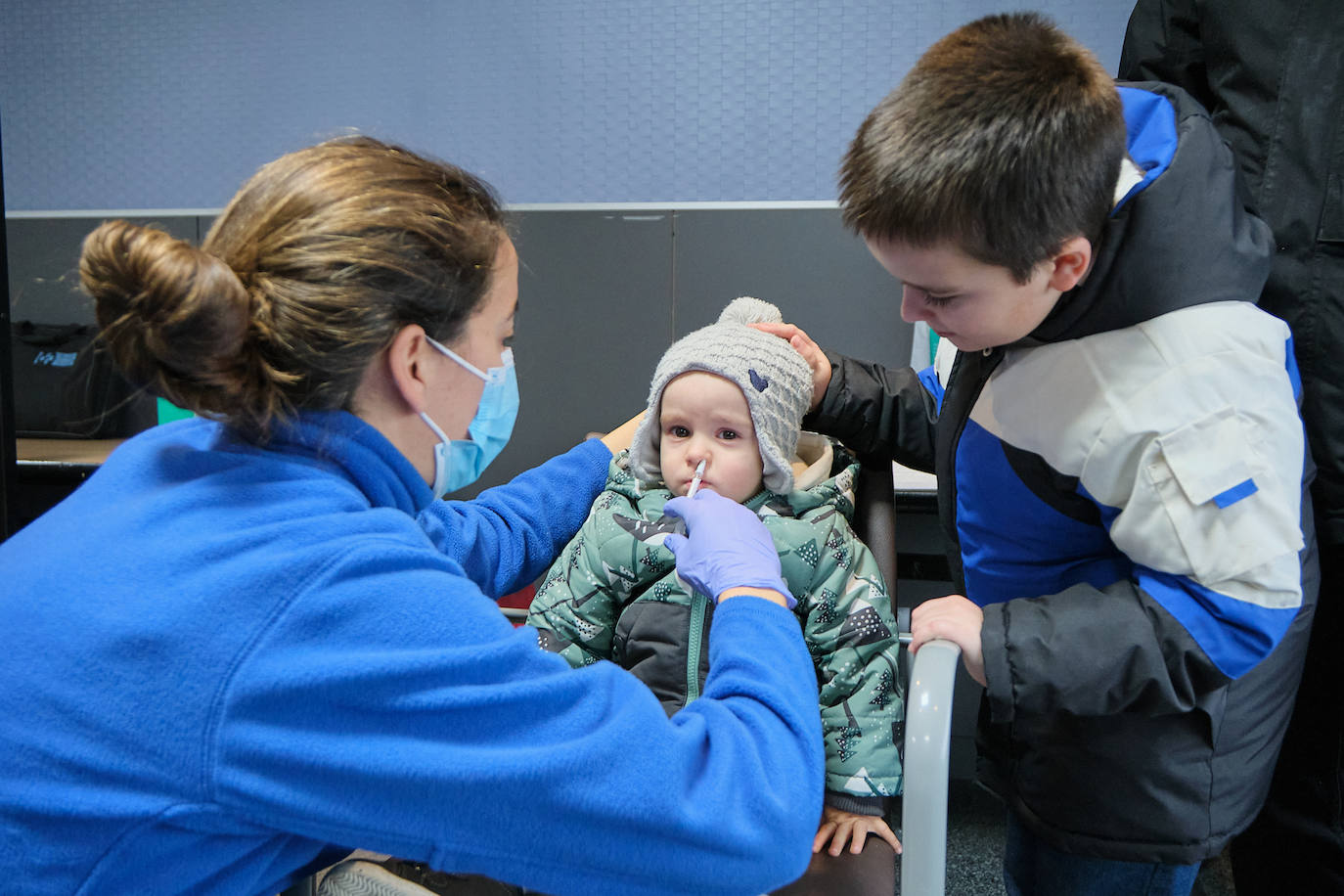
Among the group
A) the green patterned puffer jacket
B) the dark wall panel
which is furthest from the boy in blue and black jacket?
the dark wall panel

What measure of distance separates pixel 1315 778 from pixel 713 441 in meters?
1.01

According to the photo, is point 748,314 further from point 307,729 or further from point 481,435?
point 307,729

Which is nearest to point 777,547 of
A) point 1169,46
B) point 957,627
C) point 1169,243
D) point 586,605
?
point 586,605

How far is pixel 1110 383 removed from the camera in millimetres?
922

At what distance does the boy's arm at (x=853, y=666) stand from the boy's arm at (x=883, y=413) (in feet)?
0.56

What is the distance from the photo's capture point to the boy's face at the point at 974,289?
2.94 feet

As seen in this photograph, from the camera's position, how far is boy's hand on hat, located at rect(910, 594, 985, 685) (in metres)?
0.91

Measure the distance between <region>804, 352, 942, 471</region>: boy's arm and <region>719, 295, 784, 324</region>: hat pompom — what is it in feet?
0.55

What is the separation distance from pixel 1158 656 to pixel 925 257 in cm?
44

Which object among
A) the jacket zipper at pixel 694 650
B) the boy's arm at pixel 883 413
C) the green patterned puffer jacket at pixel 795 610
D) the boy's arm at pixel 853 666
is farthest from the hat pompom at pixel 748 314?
the jacket zipper at pixel 694 650

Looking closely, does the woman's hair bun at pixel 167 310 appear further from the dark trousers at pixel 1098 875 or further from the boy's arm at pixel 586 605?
the dark trousers at pixel 1098 875

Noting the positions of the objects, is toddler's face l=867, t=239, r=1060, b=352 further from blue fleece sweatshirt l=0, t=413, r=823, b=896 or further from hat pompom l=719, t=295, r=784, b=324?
hat pompom l=719, t=295, r=784, b=324

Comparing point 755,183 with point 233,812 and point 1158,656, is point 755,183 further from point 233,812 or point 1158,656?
point 233,812

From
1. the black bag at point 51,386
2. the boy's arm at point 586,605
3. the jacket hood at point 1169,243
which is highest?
the jacket hood at point 1169,243
